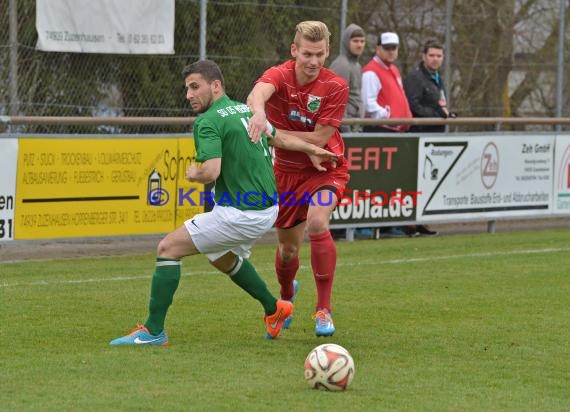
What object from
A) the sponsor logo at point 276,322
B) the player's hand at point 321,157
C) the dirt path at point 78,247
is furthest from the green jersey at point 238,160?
the dirt path at point 78,247

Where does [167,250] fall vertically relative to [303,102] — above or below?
below

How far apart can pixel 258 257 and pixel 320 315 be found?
465 cm

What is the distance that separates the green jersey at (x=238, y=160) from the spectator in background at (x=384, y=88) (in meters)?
6.68

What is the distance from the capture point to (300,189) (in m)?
8.43

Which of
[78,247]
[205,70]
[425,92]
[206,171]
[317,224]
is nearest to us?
[206,171]

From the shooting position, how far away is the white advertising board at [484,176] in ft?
48.8

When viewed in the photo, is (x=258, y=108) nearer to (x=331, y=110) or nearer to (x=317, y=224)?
(x=331, y=110)

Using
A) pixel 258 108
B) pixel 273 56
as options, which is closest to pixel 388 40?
pixel 273 56

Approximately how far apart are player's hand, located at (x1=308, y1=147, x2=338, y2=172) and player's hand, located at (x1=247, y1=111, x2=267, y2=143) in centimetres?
63

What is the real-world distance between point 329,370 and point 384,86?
832 cm

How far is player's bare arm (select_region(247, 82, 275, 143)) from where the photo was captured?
7488mm

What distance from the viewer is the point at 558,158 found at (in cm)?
1611

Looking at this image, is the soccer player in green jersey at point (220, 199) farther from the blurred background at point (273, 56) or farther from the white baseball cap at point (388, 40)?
the white baseball cap at point (388, 40)

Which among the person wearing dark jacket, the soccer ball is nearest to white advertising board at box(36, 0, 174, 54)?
the person wearing dark jacket
